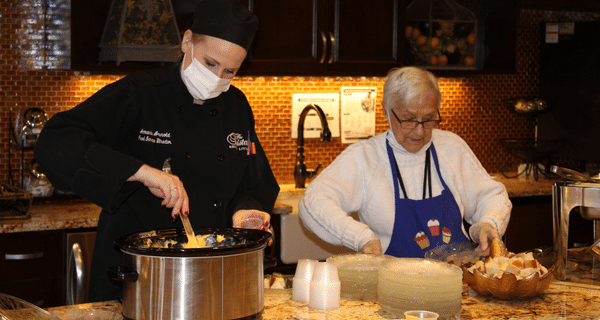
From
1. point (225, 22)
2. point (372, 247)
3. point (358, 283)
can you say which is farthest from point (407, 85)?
point (358, 283)

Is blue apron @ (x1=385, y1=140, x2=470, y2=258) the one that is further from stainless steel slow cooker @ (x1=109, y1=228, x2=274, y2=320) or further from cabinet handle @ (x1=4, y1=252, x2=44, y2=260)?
cabinet handle @ (x1=4, y1=252, x2=44, y2=260)

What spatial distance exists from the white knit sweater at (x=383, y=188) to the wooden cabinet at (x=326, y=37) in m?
1.23

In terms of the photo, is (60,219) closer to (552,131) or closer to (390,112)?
(390,112)

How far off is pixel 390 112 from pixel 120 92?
0.97 metres

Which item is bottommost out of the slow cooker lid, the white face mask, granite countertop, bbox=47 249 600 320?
granite countertop, bbox=47 249 600 320

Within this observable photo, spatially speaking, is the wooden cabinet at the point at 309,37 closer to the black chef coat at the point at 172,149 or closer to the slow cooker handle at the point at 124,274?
the black chef coat at the point at 172,149

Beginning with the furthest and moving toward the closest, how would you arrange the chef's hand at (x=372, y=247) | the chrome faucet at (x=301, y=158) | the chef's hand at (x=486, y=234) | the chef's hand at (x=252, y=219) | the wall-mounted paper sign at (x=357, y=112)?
the wall-mounted paper sign at (x=357, y=112)
the chrome faucet at (x=301, y=158)
the chef's hand at (x=486, y=234)
the chef's hand at (x=372, y=247)
the chef's hand at (x=252, y=219)

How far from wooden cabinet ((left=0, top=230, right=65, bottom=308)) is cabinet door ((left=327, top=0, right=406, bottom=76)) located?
1728 mm

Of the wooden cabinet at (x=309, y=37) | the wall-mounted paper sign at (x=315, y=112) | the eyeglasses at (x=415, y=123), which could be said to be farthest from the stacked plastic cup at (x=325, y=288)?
the wall-mounted paper sign at (x=315, y=112)

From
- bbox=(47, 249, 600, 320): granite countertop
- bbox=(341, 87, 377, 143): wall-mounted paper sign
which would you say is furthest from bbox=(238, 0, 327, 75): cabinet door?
bbox=(47, 249, 600, 320): granite countertop

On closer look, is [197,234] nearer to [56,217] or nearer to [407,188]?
[407,188]

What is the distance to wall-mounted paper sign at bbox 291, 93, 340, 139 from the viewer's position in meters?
3.86

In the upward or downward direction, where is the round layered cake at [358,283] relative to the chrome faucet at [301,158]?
downward

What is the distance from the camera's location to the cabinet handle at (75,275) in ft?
9.02
